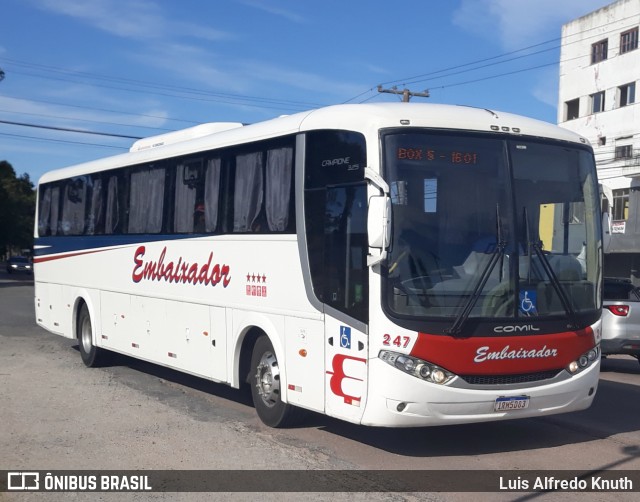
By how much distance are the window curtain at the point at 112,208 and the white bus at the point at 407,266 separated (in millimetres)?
3757

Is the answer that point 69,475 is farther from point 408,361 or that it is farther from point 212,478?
point 408,361

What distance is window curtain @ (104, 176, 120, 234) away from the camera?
1379 cm

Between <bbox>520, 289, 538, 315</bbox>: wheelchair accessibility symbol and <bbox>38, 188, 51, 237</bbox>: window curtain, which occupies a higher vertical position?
<bbox>38, 188, 51, 237</bbox>: window curtain

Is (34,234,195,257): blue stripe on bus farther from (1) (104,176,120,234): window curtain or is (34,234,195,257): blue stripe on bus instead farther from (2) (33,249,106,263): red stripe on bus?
(1) (104,176,120,234): window curtain

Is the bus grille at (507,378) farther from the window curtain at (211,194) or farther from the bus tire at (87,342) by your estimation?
the bus tire at (87,342)

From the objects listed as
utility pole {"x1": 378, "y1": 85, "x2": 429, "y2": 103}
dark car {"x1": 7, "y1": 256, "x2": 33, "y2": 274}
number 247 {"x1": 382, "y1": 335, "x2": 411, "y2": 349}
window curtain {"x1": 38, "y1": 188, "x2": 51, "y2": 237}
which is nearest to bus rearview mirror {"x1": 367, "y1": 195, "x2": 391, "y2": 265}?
number 247 {"x1": 382, "y1": 335, "x2": 411, "y2": 349}

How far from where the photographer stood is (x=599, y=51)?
141 feet

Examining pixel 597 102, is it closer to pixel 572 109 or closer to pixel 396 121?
pixel 572 109

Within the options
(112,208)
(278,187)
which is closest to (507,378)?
(278,187)

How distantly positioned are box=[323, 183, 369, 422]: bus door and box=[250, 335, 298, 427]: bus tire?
41.4 inches

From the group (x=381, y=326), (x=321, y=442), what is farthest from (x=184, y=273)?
(x=381, y=326)

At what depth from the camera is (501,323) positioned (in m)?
7.88

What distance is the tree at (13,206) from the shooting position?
216 feet

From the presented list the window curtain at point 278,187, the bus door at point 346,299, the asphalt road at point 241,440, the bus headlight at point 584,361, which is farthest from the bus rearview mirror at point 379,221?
the bus headlight at point 584,361
